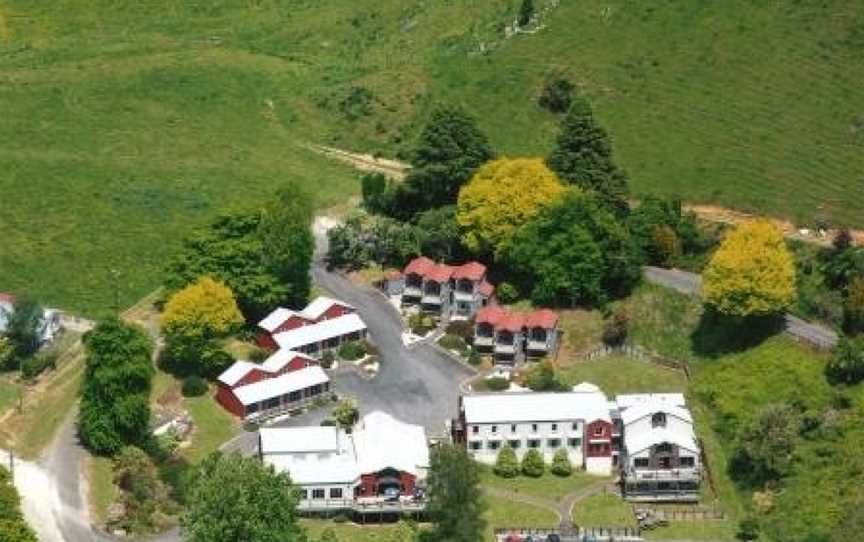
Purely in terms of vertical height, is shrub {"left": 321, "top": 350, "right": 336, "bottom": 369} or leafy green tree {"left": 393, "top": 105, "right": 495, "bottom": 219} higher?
leafy green tree {"left": 393, "top": 105, "right": 495, "bottom": 219}

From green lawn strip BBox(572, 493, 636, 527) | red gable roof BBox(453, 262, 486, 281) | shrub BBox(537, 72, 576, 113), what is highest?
shrub BBox(537, 72, 576, 113)

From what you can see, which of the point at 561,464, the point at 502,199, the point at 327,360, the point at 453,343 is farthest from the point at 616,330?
the point at 327,360

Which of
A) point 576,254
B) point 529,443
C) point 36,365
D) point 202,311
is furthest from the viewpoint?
point 576,254

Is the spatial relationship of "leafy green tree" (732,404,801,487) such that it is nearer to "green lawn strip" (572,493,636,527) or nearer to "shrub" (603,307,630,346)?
"green lawn strip" (572,493,636,527)

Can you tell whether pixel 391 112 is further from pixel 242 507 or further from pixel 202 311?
pixel 242 507

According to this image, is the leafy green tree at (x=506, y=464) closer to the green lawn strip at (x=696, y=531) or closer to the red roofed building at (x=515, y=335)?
the green lawn strip at (x=696, y=531)

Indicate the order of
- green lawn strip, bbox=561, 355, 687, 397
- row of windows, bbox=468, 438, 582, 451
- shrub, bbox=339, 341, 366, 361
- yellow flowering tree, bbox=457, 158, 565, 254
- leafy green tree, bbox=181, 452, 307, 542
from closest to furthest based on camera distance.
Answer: leafy green tree, bbox=181, 452, 307, 542 → row of windows, bbox=468, 438, 582, 451 → green lawn strip, bbox=561, 355, 687, 397 → shrub, bbox=339, 341, 366, 361 → yellow flowering tree, bbox=457, 158, 565, 254

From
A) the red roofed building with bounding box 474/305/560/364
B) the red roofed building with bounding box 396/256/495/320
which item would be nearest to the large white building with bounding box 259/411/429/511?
the red roofed building with bounding box 474/305/560/364

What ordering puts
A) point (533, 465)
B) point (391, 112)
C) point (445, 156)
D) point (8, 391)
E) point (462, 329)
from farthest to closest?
point (391, 112) → point (445, 156) → point (462, 329) → point (8, 391) → point (533, 465)
